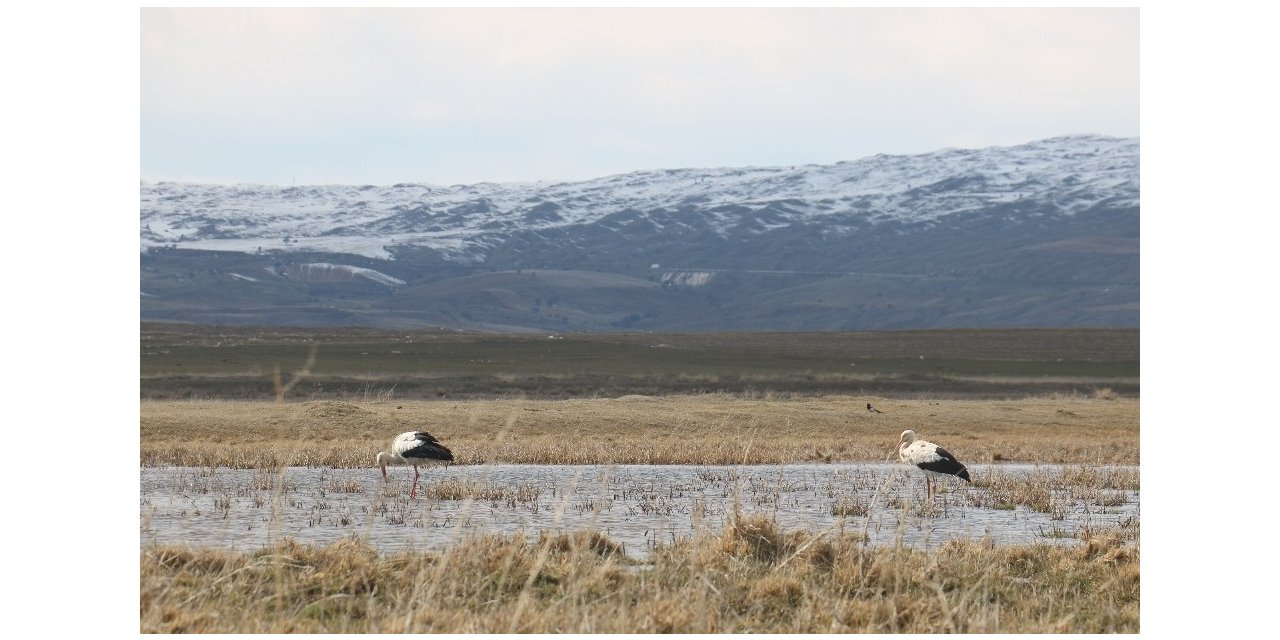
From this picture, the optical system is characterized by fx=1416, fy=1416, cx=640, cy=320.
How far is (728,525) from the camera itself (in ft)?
49.5

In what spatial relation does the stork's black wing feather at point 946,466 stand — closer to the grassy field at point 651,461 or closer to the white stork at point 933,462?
the white stork at point 933,462

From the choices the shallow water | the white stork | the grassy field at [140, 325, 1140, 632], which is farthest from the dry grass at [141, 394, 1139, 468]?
the white stork

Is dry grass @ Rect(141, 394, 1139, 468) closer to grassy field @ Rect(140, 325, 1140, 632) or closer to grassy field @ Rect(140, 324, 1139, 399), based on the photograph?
grassy field @ Rect(140, 325, 1140, 632)

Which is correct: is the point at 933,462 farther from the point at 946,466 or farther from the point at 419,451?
the point at 419,451

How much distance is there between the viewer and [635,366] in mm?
82438

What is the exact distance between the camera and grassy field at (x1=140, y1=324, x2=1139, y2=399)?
62781mm

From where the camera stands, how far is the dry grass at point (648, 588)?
11.0 metres

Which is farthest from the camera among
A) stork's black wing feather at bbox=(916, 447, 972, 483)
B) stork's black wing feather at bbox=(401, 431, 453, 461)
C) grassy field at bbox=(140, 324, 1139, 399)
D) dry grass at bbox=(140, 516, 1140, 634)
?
grassy field at bbox=(140, 324, 1139, 399)

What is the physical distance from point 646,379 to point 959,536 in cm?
5148

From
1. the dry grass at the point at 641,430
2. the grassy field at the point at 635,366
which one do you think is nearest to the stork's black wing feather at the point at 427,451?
the dry grass at the point at 641,430

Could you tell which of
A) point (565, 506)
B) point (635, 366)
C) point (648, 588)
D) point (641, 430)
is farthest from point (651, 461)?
point (635, 366)

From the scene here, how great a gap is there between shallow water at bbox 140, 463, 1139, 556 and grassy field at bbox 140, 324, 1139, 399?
56.8ft

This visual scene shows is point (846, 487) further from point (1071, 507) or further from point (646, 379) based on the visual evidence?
point (646, 379)
